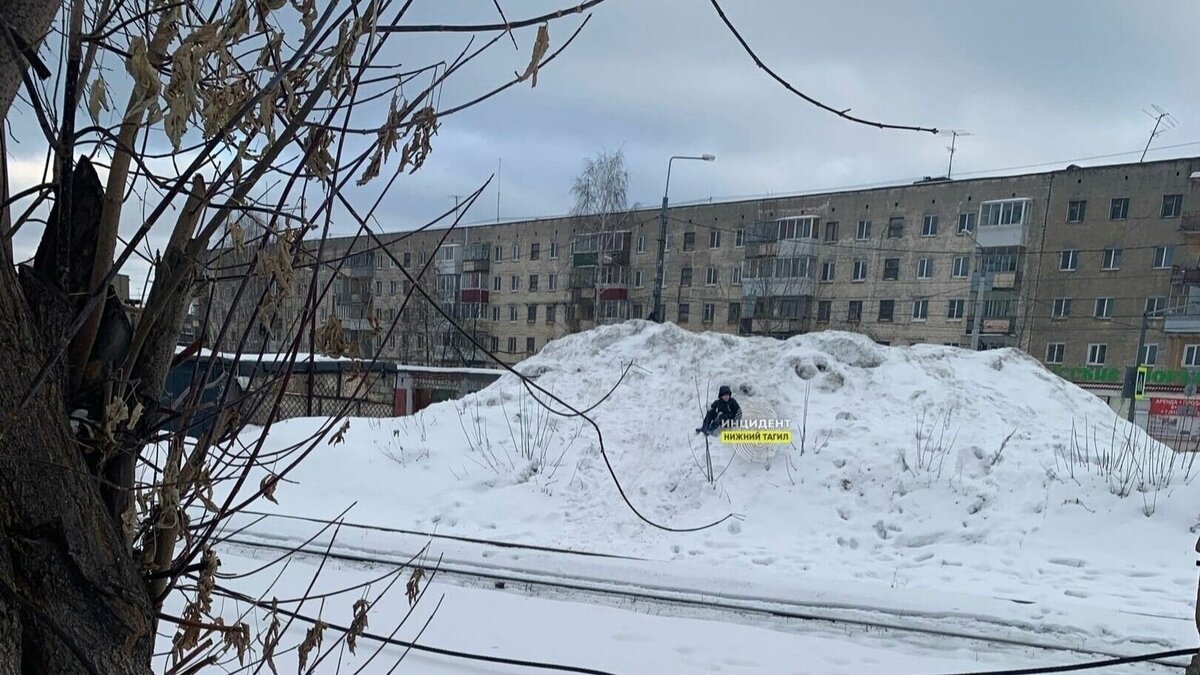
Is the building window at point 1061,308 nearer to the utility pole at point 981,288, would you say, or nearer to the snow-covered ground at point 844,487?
the utility pole at point 981,288

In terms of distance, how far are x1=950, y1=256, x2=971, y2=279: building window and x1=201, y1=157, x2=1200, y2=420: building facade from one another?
9cm

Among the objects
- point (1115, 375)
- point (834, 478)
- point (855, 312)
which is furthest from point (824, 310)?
point (834, 478)

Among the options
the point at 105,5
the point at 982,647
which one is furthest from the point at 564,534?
the point at 105,5

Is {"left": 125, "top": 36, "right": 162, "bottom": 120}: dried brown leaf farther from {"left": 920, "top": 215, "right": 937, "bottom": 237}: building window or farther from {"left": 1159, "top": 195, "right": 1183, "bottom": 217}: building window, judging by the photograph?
{"left": 1159, "top": 195, "right": 1183, "bottom": 217}: building window

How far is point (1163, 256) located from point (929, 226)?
30.0 feet

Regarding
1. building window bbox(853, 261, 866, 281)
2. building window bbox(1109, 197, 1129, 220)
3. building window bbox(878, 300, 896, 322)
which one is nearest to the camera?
building window bbox(1109, 197, 1129, 220)

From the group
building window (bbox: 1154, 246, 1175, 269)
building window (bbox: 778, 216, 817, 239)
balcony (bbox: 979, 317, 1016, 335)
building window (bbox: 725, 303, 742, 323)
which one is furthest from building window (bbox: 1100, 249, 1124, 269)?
building window (bbox: 725, 303, 742, 323)

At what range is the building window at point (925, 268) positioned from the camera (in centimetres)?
2831

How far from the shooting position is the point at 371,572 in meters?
5.23

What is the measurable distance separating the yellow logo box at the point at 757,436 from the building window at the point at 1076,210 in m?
25.6

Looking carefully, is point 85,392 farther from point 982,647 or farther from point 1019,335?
point 1019,335

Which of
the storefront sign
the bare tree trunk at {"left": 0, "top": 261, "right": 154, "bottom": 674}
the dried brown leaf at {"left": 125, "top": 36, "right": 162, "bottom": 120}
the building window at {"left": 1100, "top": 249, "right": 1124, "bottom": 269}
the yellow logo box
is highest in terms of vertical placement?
the building window at {"left": 1100, "top": 249, "right": 1124, "bottom": 269}

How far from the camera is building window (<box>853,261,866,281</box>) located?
29.8 m

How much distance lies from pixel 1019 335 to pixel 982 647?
29.1m
